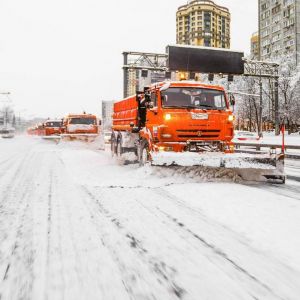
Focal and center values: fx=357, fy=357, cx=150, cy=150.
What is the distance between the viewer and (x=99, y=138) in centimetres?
2158

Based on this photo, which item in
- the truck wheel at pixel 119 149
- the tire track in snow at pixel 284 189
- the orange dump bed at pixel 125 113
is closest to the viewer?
the tire track in snow at pixel 284 189

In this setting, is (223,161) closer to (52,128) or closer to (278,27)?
(52,128)

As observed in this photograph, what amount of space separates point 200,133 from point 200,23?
6353 inches

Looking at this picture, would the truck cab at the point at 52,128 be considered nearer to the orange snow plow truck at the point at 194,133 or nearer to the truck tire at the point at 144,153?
the truck tire at the point at 144,153

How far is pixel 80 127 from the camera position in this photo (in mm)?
22078

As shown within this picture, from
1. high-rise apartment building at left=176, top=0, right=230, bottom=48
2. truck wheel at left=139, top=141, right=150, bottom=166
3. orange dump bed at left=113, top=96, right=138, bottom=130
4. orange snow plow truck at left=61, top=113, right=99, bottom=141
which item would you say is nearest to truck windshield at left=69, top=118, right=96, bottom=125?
orange snow plow truck at left=61, top=113, right=99, bottom=141

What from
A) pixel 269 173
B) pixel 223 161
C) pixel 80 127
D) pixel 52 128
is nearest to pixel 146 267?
pixel 223 161

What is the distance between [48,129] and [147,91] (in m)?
24.5

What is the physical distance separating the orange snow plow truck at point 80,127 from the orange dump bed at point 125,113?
26.6 feet

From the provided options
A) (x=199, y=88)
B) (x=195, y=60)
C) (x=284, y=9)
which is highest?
(x=284, y=9)

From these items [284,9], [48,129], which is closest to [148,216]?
[48,129]

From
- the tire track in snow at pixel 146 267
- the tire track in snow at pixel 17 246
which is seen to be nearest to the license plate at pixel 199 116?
the tire track in snow at pixel 17 246

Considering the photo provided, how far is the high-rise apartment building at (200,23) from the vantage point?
15938 cm

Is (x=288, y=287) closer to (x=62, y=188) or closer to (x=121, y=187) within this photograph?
(x=121, y=187)
